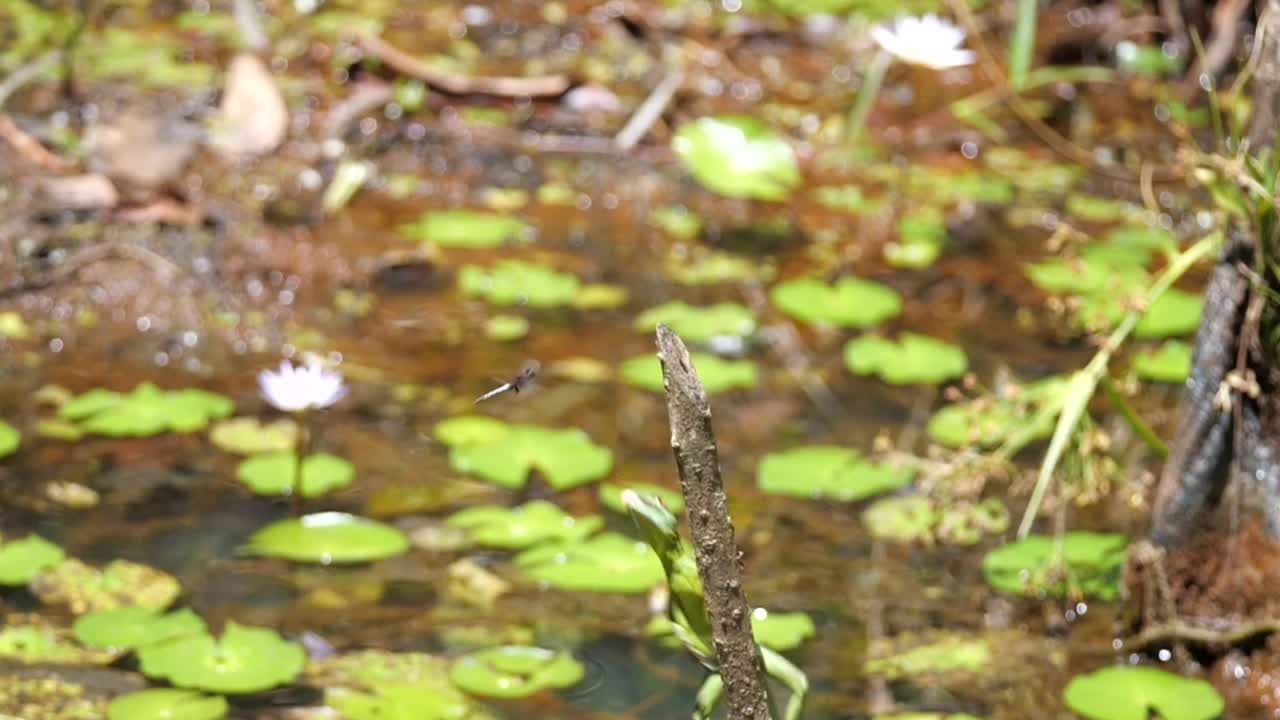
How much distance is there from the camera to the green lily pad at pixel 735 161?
3.41 meters

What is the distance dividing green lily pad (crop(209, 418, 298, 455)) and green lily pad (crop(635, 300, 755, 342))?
642 millimetres

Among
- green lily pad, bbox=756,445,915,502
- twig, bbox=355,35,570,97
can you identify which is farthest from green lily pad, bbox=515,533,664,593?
twig, bbox=355,35,570,97

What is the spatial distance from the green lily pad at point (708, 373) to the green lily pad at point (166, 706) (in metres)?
0.99

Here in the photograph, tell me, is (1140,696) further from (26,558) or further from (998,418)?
(26,558)

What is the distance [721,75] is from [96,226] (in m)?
1.54

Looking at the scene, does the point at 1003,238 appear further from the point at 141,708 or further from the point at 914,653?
the point at 141,708

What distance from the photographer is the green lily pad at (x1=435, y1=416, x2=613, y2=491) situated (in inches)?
96.3

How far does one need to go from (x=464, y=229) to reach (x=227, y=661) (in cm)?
141

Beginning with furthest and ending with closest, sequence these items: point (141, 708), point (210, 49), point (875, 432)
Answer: point (210, 49) → point (875, 432) → point (141, 708)

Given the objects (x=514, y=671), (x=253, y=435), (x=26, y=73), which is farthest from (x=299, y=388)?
(x=26, y=73)

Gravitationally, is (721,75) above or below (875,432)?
above

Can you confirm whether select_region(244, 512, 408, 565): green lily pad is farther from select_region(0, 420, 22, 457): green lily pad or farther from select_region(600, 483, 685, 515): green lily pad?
select_region(0, 420, 22, 457): green lily pad

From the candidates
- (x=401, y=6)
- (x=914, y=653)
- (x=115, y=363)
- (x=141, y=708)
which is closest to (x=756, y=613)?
(x=914, y=653)

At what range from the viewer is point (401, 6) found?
4.36 meters
